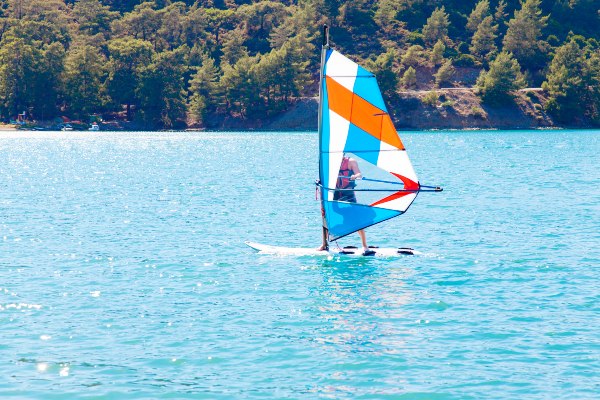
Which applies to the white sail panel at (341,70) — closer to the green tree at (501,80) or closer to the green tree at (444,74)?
the green tree at (501,80)

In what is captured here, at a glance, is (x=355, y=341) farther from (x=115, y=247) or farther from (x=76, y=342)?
(x=115, y=247)

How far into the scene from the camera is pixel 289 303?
2442cm

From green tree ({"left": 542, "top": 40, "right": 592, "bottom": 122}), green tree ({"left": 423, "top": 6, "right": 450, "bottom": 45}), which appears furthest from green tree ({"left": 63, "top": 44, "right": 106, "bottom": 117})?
green tree ({"left": 542, "top": 40, "right": 592, "bottom": 122})

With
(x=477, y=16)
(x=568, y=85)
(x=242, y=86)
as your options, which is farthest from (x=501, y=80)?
(x=242, y=86)

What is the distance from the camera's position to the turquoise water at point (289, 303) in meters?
A: 18.0

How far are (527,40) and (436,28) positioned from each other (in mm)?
19693

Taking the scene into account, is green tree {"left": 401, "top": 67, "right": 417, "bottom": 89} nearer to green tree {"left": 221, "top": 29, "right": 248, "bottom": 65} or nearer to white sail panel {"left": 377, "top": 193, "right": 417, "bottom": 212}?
green tree {"left": 221, "top": 29, "right": 248, "bottom": 65}

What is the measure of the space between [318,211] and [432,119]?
129 meters

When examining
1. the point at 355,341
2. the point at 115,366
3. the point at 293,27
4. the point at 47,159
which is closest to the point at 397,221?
the point at 355,341

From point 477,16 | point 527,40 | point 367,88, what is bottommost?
point 527,40

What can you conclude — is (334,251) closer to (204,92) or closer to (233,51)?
(204,92)

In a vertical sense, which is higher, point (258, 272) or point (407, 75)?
point (258, 272)

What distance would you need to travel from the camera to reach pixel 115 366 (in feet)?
61.4

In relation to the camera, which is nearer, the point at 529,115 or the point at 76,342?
the point at 76,342
